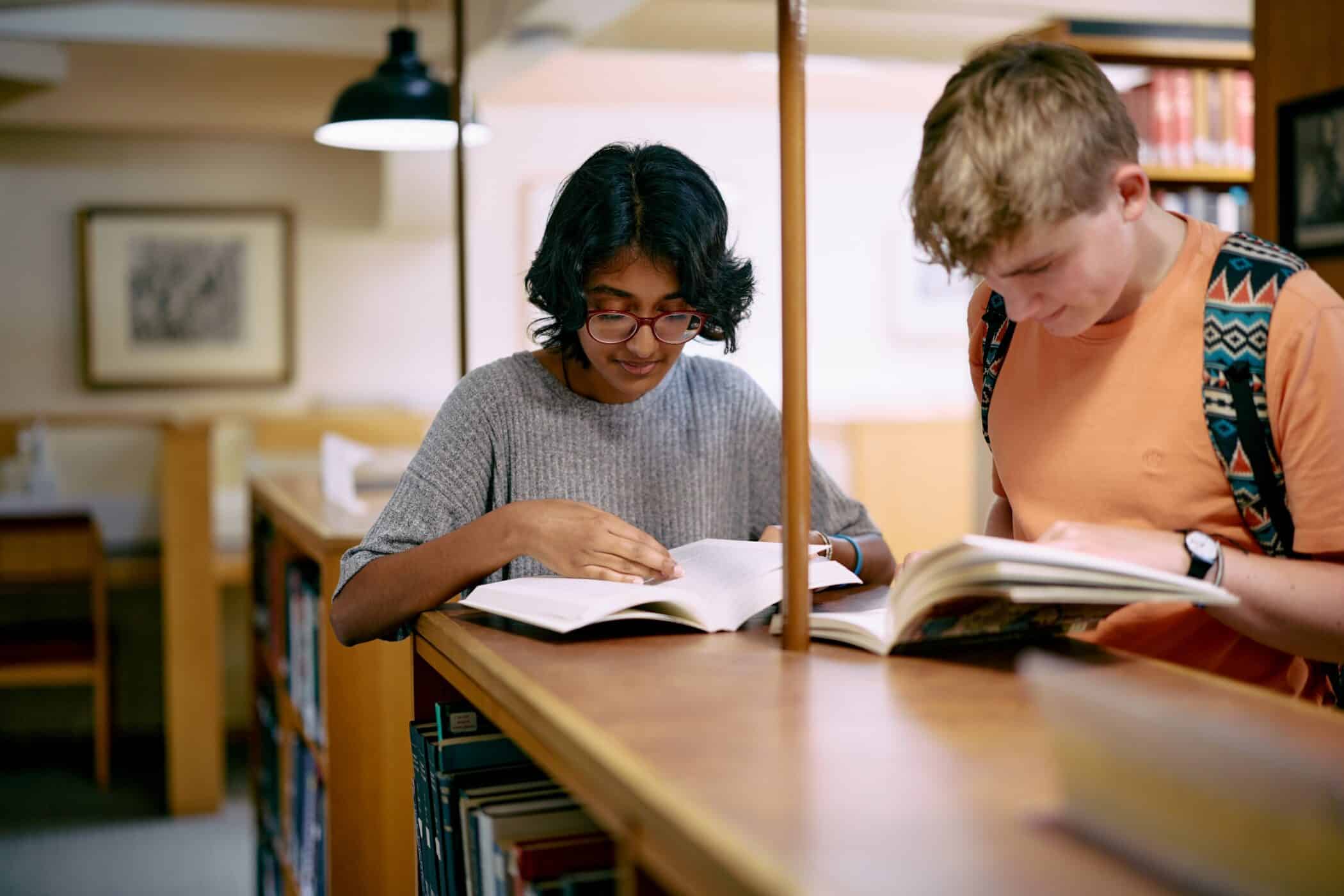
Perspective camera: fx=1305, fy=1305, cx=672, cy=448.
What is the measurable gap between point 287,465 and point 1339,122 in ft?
A: 9.71

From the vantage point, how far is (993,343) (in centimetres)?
134

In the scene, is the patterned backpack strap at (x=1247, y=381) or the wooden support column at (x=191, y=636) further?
the wooden support column at (x=191, y=636)

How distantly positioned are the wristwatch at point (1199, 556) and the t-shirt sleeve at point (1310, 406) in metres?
0.10

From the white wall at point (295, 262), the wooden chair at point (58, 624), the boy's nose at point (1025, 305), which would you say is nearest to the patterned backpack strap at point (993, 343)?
the boy's nose at point (1025, 305)

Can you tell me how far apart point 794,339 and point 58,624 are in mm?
4728

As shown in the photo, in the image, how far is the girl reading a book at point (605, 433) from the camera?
135 cm

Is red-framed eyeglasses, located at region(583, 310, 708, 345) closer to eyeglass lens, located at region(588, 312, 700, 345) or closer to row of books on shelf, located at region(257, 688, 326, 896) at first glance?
eyeglass lens, located at region(588, 312, 700, 345)

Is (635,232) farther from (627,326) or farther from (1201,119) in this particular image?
(1201,119)

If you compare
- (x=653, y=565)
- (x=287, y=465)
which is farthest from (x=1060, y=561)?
(x=287, y=465)

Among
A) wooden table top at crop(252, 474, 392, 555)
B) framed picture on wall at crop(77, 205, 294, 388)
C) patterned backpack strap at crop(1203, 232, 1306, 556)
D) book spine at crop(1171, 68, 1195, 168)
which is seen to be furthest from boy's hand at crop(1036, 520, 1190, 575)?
framed picture on wall at crop(77, 205, 294, 388)

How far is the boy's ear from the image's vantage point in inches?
41.3

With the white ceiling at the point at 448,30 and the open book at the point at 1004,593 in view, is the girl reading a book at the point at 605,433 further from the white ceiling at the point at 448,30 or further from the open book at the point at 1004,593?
the white ceiling at the point at 448,30

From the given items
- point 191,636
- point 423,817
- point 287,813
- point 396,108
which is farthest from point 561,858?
point 191,636

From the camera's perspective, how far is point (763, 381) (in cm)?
658
